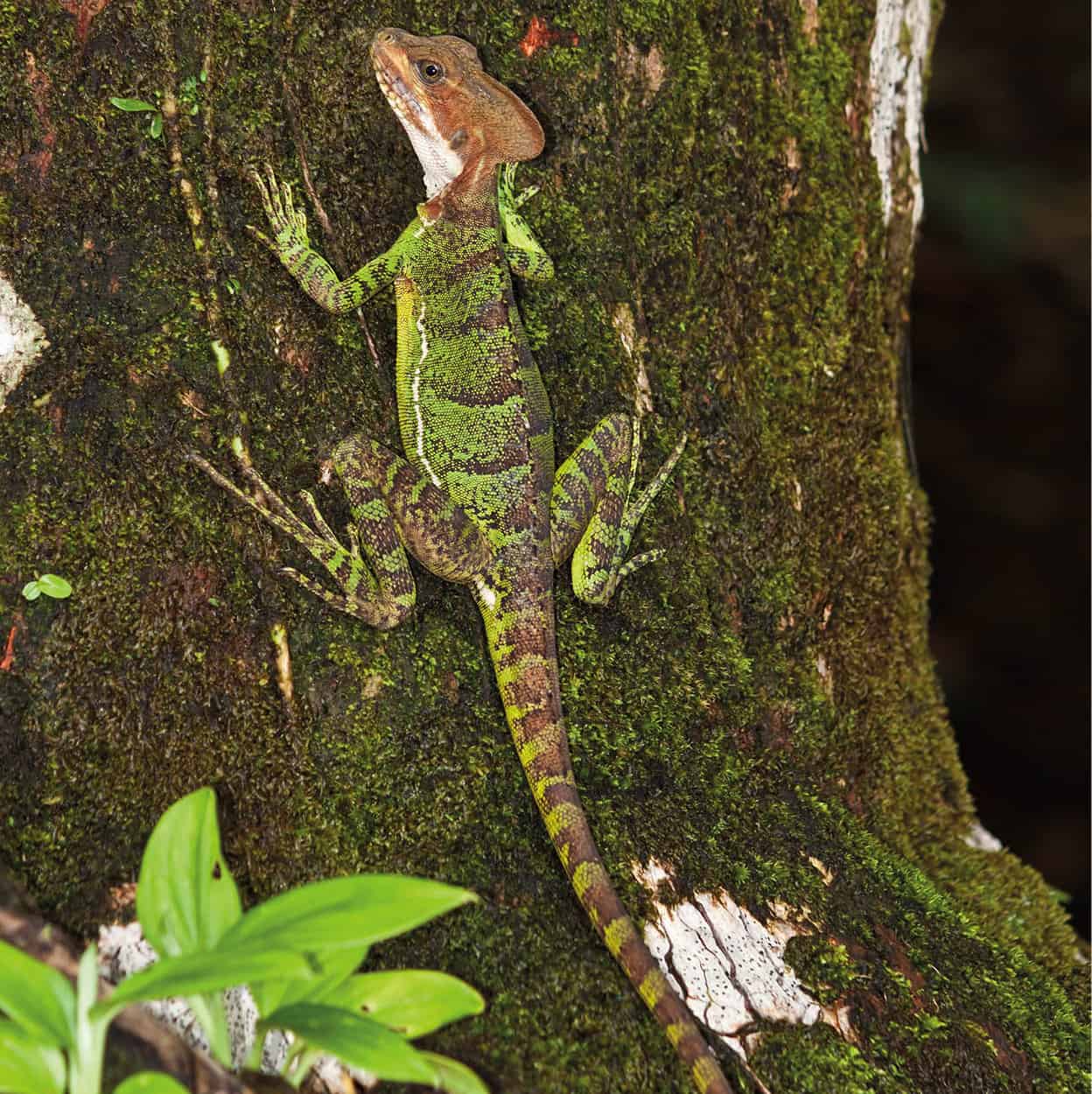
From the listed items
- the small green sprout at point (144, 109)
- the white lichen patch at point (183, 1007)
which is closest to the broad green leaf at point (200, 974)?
the white lichen patch at point (183, 1007)

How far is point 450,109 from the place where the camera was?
157 inches

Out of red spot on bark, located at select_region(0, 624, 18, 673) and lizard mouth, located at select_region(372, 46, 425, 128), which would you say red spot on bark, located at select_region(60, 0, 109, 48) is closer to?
lizard mouth, located at select_region(372, 46, 425, 128)

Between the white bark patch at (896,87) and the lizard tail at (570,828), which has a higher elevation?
the white bark patch at (896,87)

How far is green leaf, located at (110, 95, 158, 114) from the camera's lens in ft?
11.3

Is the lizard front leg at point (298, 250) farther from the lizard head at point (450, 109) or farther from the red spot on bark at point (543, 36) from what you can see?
the red spot on bark at point (543, 36)

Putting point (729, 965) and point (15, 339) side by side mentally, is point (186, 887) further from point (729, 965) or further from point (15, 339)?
point (15, 339)

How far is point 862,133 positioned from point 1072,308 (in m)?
4.87

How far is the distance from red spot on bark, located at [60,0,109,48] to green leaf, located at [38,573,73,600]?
1.63 m

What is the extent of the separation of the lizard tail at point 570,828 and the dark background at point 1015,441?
613 centimetres

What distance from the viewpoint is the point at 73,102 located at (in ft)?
11.2

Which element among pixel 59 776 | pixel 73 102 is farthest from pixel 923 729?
pixel 73 102

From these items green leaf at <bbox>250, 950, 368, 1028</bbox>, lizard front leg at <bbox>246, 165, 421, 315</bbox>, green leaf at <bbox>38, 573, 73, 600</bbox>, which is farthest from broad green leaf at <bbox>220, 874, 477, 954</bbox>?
lizard front leg at <bbox>246, 165, 421, 315</bbox>

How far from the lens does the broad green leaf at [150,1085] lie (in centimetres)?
211

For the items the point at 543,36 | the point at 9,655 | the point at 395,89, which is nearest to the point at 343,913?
the point at 9,655
